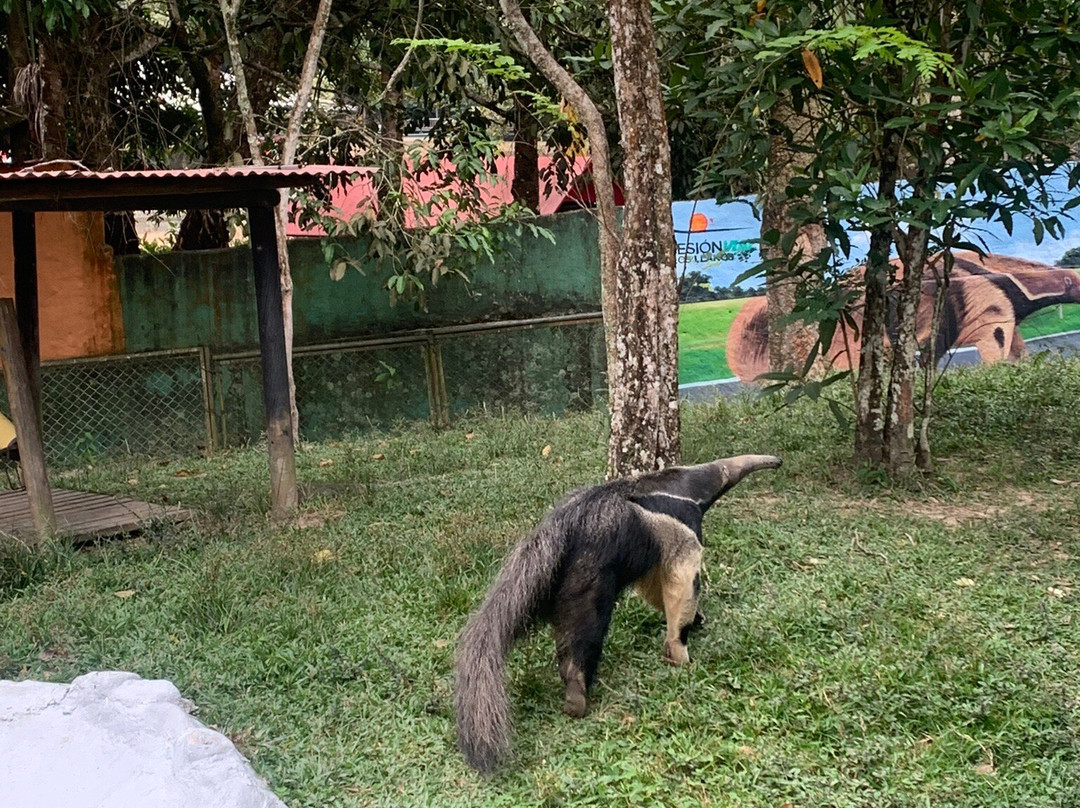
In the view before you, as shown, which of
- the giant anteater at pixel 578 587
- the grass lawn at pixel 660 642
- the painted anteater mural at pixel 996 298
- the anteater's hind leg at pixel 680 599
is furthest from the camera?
the painted anteater mural at pixel 996 298

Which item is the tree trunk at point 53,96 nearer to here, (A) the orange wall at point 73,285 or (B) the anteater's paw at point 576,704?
(A) the orange wall at point 73,285

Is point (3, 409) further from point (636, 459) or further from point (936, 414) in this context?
point (936, 414)

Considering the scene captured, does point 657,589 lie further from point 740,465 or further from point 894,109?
point 894,109

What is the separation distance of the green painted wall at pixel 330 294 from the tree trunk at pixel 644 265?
4.67m

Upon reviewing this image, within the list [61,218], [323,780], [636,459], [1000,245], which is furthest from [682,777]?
[1000,245]

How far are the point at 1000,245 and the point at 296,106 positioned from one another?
8500 millimetres

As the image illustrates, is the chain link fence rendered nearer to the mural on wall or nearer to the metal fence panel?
the metal fence panel

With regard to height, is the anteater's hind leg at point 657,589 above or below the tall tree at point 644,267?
below

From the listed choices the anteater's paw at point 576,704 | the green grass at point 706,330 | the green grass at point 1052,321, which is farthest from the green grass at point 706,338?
the anteater's paw at point 576,704

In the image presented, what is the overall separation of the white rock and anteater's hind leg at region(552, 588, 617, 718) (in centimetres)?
118

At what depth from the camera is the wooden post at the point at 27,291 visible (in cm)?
743

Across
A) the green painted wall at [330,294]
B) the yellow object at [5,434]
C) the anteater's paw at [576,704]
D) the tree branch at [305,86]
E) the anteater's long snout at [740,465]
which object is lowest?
the anteater's paw at [576,704]

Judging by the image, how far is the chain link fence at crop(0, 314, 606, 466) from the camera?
32.4 ft

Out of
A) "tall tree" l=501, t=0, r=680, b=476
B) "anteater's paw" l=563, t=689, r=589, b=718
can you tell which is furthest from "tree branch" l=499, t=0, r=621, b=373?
"anteater's paw" l=563, t=689, r=589, b=718
